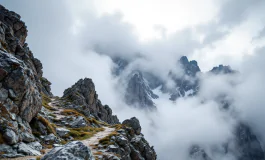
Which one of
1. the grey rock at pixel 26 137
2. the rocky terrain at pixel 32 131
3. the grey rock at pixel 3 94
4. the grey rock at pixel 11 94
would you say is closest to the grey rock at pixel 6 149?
the rocky terrain at pixel 32 131

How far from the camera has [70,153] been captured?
58.6ft

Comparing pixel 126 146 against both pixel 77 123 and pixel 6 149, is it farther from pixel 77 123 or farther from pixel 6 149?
pixel 6 149

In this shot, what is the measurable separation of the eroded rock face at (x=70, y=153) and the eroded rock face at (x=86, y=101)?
249 feet

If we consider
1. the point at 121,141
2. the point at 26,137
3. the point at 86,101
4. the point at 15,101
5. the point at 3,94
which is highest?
the point at 86,101

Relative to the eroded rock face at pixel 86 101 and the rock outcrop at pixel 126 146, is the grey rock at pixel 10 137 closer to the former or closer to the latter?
the rock outcrop at pixel 126 146

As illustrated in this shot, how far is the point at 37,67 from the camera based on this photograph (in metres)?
117

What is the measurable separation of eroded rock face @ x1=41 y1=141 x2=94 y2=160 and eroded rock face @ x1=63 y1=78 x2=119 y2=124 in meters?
75.9

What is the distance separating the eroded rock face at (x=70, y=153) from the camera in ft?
56.9

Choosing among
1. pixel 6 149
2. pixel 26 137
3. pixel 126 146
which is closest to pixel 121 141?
pixel 126 146

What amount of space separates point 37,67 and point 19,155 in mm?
102877

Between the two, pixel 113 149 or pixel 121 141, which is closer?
pixel 113 149

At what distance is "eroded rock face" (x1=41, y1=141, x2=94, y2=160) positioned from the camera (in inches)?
682

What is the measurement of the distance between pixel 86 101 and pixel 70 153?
329 feet

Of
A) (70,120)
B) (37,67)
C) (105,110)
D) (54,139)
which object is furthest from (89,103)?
(54,139)
